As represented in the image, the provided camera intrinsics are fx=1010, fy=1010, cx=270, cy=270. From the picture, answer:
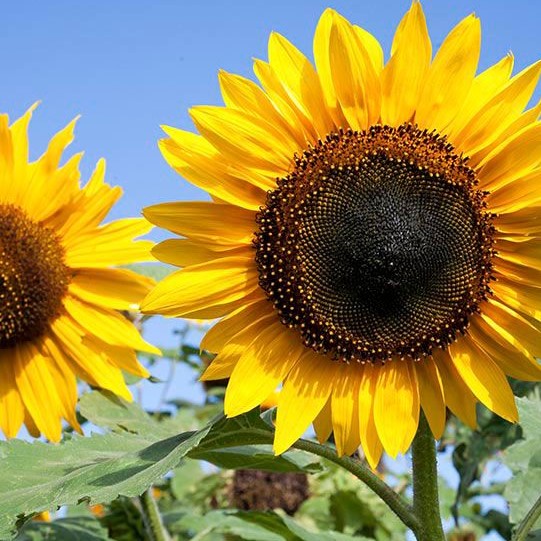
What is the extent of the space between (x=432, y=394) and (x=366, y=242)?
1.44 ft

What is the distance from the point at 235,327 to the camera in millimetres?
2693

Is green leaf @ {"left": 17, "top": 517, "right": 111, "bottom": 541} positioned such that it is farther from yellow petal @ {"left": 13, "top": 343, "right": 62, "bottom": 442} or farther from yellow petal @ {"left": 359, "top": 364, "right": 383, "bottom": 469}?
yellow petal @ {"left": 359, "top": 364, "right": 383, "bottom": 469}

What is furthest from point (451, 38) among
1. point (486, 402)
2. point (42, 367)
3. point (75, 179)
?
point (42, 367)

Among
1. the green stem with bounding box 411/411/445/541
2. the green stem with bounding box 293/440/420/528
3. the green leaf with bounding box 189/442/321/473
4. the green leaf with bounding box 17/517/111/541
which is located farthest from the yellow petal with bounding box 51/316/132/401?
the green stem with bounding box 411/411/445/541

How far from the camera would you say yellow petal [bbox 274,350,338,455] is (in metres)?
2.58

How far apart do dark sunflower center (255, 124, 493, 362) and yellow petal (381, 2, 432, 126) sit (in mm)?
111

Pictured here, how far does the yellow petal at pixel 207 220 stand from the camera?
2625 millimetres

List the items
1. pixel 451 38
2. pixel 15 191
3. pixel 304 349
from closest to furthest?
pixel 451 38, pixel 304 349, pixel 15 191

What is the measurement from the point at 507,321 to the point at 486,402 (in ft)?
0.73

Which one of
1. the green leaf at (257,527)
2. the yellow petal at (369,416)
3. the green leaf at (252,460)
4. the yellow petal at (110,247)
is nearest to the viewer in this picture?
the yellow petal at (369,416)

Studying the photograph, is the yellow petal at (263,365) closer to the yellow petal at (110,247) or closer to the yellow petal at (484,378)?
the yellow petal at (484,378)

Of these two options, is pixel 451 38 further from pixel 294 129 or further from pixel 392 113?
pixel 294 129

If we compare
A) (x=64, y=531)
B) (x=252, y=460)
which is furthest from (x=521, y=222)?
(x=64, y=531)

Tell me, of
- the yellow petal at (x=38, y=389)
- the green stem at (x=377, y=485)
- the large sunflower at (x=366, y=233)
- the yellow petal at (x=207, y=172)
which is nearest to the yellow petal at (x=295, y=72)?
the large sunflower at (x=366, y=233)
